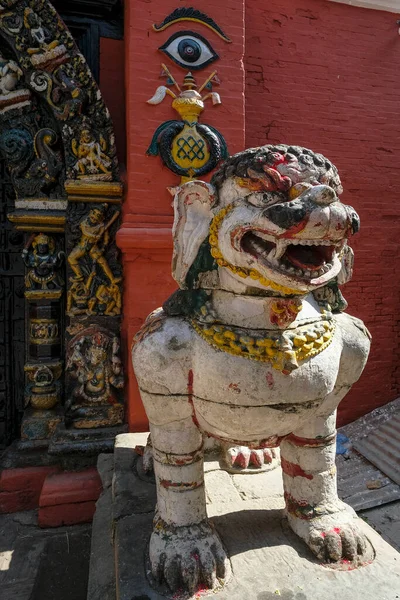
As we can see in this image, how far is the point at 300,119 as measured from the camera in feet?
13.1

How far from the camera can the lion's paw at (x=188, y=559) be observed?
1397 mm

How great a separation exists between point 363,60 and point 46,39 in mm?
3020

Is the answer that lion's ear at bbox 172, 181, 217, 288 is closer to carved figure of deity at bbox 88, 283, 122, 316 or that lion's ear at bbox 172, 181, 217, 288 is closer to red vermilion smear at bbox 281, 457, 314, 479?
red vermilion smear at bbox 281, 457, 314, 479

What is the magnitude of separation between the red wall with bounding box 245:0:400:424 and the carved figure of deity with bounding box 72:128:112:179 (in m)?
1.44

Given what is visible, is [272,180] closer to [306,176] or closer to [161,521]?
[306,176]

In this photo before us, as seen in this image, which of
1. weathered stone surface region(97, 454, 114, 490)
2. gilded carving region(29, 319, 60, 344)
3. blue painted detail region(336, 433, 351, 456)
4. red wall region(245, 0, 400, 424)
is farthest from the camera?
red wall region(245, 0, 400, 424)

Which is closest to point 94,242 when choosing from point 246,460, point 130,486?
point 130,486

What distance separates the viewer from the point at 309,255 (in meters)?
1.30

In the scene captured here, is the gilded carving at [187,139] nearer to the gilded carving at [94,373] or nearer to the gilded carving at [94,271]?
the gilded carving at [94,271]

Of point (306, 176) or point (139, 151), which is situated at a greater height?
point (139, 151)

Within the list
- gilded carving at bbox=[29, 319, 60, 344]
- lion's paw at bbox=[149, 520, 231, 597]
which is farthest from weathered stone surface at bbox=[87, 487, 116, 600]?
gilded carving at bbox=[29, 319, 60, 344]

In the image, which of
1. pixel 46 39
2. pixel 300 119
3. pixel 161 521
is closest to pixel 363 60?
pixel 300 119

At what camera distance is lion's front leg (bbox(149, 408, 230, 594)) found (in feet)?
4.68

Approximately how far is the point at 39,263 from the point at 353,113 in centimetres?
333
